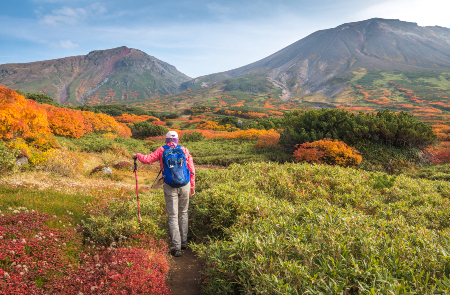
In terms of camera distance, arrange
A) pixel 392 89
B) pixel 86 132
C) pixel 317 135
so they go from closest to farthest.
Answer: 1. pixel 317 135
2. pixel 86 132
3. pixel 392 89

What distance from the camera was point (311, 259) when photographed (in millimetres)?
3033

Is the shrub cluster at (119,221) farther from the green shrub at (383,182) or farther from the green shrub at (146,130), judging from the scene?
the green shrub at (146,130)

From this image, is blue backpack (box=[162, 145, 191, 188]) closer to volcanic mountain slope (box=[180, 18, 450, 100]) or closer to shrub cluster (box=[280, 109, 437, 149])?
shrub cluster (box=[280, 109, 437, 149])

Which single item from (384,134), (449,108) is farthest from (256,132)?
(449,108)

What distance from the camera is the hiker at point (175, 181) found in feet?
16.2

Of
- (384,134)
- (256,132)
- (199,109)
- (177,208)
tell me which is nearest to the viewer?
(177,208)

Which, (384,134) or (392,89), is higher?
(392,89)

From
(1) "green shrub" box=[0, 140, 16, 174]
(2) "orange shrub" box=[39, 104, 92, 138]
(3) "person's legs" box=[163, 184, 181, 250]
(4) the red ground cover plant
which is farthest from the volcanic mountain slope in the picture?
(4) the red ground cover plant

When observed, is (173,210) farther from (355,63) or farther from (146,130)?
(355,63)

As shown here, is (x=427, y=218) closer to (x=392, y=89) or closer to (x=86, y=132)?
(x=86, y=132)

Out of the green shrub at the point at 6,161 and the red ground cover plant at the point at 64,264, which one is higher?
the green shrub at the point at 6,161

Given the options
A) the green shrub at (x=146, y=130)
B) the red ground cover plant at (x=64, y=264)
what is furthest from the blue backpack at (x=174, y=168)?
the green shrub at (x=146, y=130)

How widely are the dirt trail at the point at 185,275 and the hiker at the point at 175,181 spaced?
22cm

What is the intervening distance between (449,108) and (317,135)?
79091 mm
